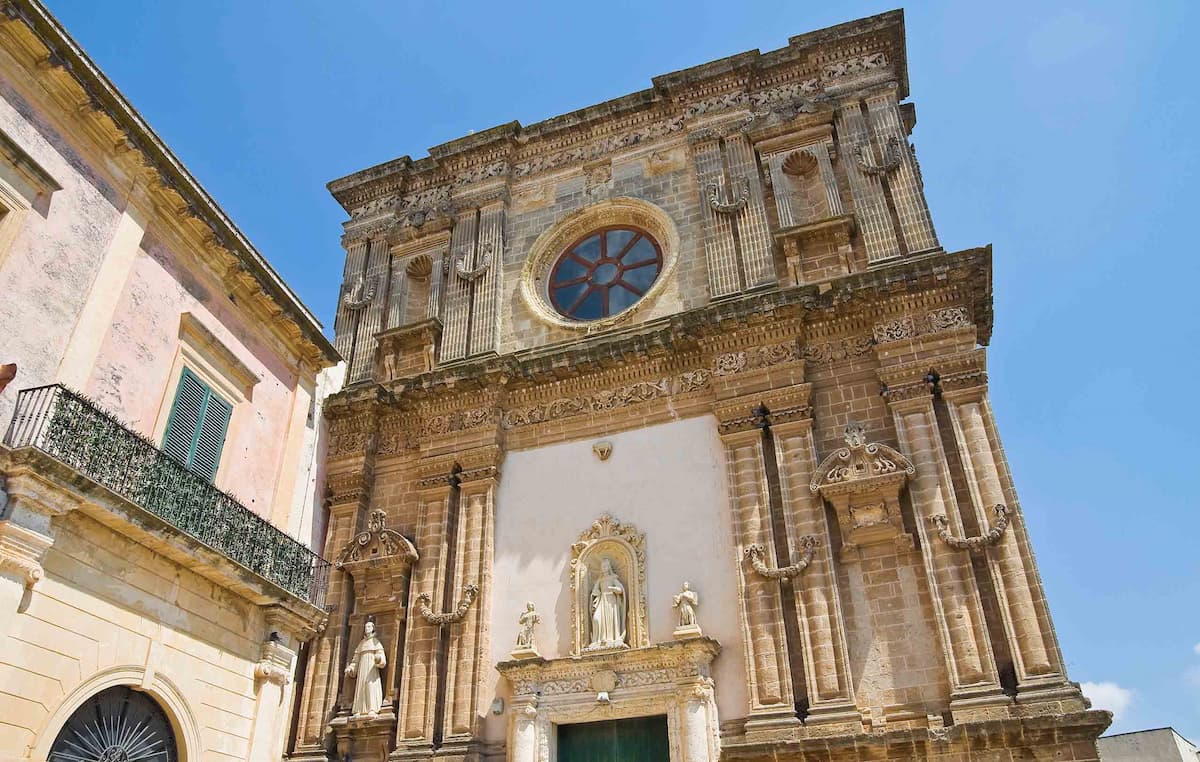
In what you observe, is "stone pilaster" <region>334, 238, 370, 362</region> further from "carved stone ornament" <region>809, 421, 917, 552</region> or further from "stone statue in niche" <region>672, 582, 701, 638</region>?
"carved stone ornament" <region>809, 421, 917, 552</region>

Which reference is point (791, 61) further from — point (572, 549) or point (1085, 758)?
point (1085, 758)

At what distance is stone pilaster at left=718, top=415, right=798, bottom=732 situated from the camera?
9750 millimetres

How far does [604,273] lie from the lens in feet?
47.6

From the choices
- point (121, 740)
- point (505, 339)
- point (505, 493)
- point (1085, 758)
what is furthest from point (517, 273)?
point (1085, 758)

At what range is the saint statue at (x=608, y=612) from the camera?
1080 cm

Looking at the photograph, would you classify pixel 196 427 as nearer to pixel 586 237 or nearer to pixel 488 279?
pixel 488 279

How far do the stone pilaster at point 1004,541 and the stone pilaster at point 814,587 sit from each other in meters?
1.69

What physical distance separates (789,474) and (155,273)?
7824mm

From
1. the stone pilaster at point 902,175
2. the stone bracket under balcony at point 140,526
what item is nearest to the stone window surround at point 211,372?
the stone bracket under balcony at point 140,526

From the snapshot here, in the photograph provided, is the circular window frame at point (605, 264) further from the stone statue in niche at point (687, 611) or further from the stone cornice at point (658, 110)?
the stone statue in niche at point (687, 611)

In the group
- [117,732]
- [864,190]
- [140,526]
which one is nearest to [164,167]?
[140,526]

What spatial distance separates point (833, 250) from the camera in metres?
12.8

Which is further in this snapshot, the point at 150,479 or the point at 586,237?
the point at 586,237

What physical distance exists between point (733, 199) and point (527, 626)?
702 cm
